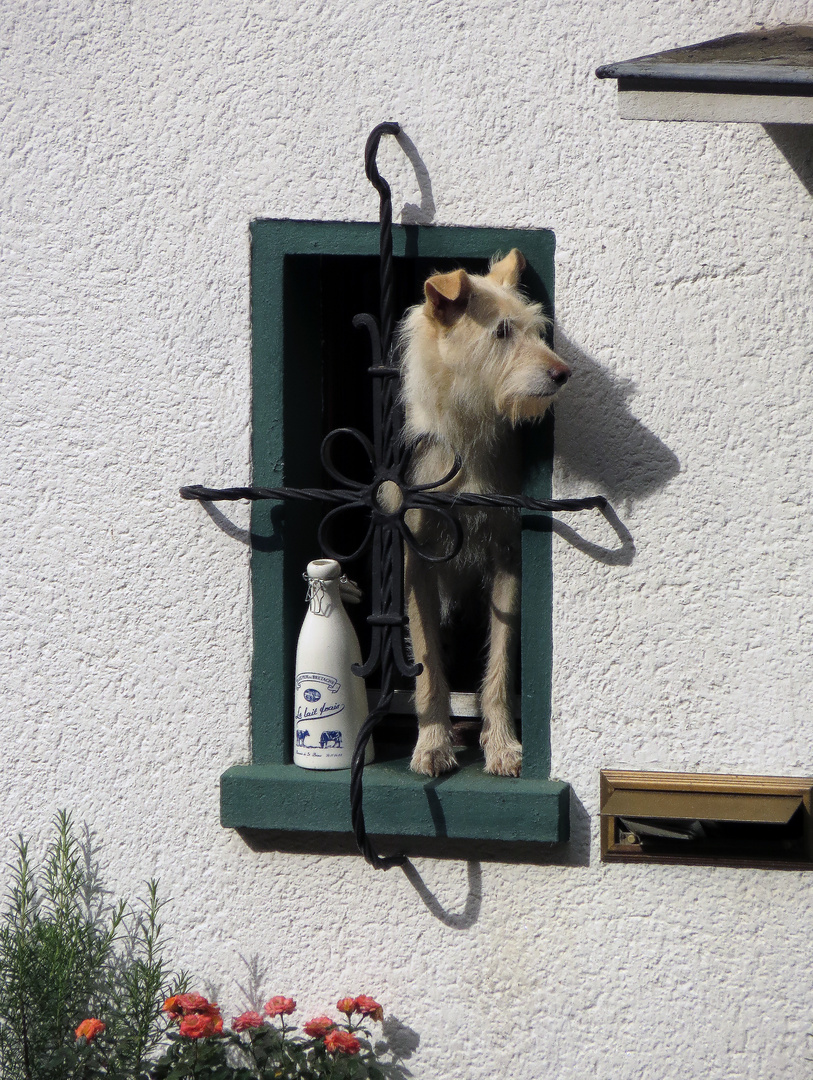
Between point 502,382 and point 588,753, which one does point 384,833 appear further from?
point 502,382

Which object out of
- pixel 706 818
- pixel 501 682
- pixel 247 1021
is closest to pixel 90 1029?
pixel 247 1021

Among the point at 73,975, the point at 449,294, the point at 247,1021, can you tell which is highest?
the point at 449,294

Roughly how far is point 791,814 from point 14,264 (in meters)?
2.78

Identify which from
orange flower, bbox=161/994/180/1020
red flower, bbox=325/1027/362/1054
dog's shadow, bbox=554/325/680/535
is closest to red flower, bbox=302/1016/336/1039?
red flower, bbox=325/1027/362/1054

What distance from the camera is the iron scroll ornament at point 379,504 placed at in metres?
2.65

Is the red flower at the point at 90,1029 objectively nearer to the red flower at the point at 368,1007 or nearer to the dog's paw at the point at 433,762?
the red flower at the point at 368,1007

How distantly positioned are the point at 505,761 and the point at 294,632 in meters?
0.75

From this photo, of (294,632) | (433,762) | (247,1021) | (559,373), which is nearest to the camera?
(559,373)

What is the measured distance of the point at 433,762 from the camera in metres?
2.86

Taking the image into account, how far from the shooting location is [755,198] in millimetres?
2664

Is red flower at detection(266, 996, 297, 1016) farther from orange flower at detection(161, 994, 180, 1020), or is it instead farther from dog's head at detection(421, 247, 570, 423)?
dog's head at detection(421, 247, 570, 423)

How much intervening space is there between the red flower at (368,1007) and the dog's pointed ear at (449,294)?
1.91m

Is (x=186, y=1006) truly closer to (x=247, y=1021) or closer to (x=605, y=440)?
(x=247, y=1021)

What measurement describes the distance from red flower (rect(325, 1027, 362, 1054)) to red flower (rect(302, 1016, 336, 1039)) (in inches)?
2.3
